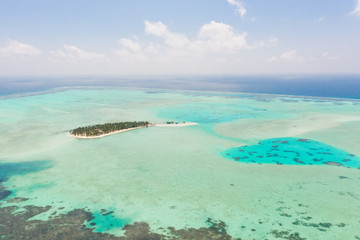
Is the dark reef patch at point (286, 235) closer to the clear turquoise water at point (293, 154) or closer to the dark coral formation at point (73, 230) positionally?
the dark coral formation at point (73, 230)

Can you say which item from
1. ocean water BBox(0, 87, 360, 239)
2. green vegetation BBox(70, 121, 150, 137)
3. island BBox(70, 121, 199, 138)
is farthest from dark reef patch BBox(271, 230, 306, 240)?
green vegetation BBox(70, 121, 150, 137)

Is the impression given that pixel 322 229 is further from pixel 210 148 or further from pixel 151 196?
pixel 210 148

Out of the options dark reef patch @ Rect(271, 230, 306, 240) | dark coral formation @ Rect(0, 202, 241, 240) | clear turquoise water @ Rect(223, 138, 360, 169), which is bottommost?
dark coral formation @ Rect(0, 202, 241, 240)

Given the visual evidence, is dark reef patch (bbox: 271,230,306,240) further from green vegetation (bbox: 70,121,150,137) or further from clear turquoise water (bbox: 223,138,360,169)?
green vegetation (bbox: 70,121,150,137)

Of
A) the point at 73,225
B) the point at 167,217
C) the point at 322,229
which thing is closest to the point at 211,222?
the point at 167,217

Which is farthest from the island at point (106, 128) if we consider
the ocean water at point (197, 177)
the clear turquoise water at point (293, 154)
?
the clear turquoise water at point (293, 154)

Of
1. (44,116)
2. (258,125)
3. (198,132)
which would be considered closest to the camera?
(198,132)
